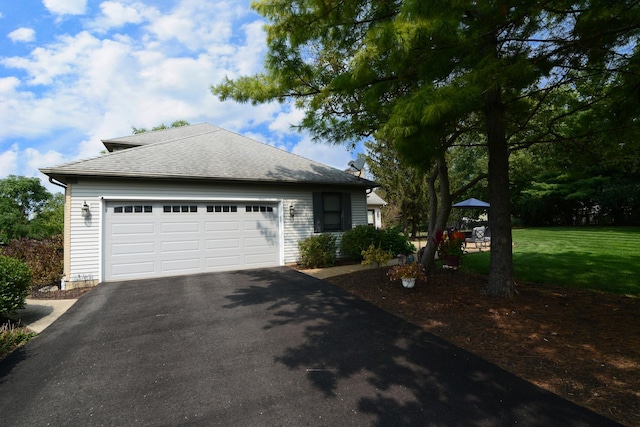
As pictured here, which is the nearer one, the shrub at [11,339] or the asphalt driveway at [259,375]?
the asphalt driveway at [259,375]

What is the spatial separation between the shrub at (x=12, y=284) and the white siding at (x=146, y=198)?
7.77ft

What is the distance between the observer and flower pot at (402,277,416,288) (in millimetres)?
6094

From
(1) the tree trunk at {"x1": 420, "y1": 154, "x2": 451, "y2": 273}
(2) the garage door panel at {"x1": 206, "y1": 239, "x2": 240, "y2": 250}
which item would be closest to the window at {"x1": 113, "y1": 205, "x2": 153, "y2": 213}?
(2) the garage door panel at {"x1": 206, "y1": 239, "x2": 240, "y2": 250}

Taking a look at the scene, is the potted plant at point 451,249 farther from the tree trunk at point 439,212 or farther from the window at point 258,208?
the window at point 258,208

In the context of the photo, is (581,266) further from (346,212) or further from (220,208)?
(220,208)

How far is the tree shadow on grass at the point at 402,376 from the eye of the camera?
2.39 metres

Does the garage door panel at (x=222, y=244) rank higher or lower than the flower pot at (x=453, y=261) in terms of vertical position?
higher

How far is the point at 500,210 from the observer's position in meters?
5.56

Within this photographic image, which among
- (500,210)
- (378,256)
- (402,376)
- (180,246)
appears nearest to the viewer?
(402,376)

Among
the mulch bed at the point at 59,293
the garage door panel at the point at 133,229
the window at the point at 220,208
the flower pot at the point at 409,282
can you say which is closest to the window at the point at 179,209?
the window at the point at 220,208

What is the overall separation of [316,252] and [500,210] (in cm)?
572

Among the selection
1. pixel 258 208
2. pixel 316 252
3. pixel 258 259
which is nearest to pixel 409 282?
pixel 316 252

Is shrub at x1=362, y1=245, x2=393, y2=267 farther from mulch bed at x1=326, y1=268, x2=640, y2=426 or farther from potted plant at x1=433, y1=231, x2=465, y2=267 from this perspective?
potted plant at x1=433, y1=231, x2=465, y2=267

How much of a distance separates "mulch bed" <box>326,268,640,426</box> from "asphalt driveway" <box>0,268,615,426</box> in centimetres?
31
